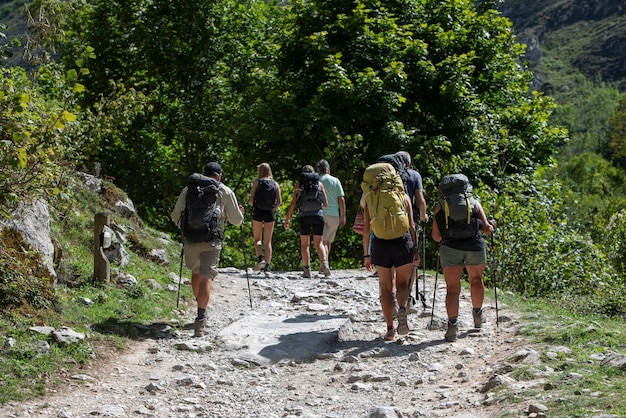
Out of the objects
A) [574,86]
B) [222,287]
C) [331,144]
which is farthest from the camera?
[574,86]

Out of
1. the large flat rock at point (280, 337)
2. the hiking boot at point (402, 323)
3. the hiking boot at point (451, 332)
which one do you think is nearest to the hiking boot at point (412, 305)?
the large flat rock at point (280, 337)

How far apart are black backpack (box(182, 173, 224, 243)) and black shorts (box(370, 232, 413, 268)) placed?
7.15 ft

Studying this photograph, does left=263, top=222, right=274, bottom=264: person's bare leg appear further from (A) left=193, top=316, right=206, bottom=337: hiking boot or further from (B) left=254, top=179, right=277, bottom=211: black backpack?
(A) left=193, top=316, right=206, bottom=337: hiking boot

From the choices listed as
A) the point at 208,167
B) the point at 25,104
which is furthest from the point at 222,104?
the point at 25,104

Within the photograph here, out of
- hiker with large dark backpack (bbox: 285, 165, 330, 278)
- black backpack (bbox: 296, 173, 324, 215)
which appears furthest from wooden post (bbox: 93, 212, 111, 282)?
black backpack (bbox: 296, 173, 324, 215)

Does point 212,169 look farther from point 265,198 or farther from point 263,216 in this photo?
point 263,216

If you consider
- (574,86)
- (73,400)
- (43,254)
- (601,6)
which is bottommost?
(73,400)

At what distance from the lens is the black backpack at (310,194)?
13695 mm

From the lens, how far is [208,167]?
396 inches

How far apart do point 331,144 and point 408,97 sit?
283cm

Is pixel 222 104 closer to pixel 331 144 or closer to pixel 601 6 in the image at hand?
pixel 331 144

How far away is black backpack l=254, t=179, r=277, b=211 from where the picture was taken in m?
14.2

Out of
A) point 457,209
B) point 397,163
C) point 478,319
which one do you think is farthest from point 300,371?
point 397,163

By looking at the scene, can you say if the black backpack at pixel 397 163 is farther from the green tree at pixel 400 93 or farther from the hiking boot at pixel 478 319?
the green tree at pixel 400 93
